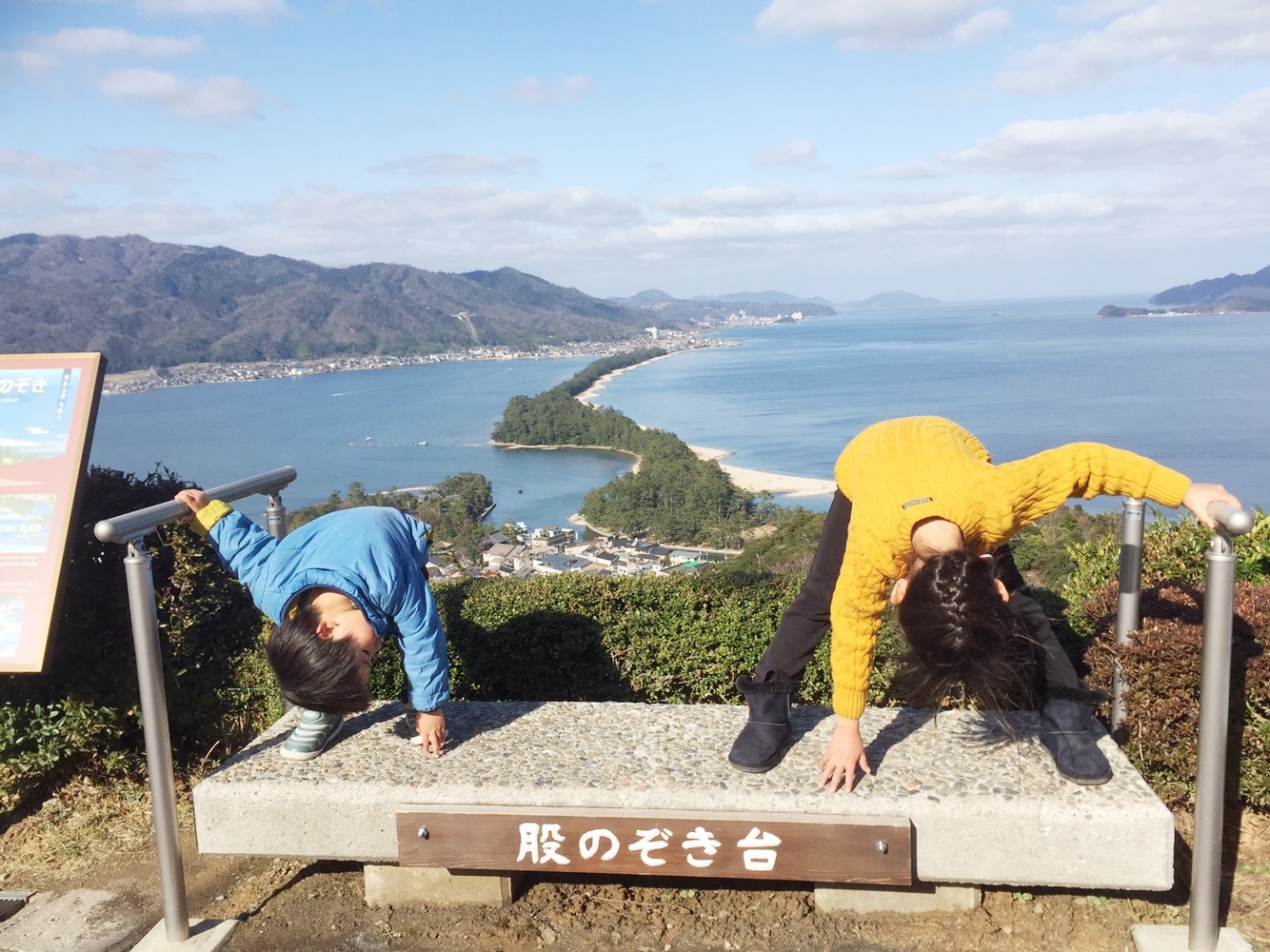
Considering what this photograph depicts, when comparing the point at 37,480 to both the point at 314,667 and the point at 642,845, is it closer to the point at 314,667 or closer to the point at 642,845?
the point at 314,667

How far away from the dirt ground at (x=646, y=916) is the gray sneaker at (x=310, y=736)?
16.3 inches

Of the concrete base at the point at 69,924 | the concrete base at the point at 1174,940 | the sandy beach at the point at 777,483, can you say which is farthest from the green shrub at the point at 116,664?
the sandy beach at the point at 777,483

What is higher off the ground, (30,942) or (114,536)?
(114,536)

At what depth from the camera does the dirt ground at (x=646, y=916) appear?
8.36 feet

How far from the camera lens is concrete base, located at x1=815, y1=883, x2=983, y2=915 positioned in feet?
8.55

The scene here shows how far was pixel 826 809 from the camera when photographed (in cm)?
251

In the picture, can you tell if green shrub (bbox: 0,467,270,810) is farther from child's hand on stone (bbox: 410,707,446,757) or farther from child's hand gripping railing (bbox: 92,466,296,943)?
child's hand on stone (bbox: 410,707,446,757)

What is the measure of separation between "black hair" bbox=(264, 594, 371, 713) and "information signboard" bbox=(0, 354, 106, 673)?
844 mm

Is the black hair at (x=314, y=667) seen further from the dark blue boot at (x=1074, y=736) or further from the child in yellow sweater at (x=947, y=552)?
the dark blue boot at (x=1074, y=736)

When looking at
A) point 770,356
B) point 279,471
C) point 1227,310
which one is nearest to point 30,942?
point 279,471

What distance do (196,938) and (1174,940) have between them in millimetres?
2695

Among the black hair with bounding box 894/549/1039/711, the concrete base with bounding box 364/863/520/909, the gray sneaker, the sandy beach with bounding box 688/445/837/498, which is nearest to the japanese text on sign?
the concrete base with bounding box 364/863/520/909

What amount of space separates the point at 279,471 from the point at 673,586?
65.2 inches

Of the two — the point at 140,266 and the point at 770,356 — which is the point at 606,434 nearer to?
the point at 770,356
